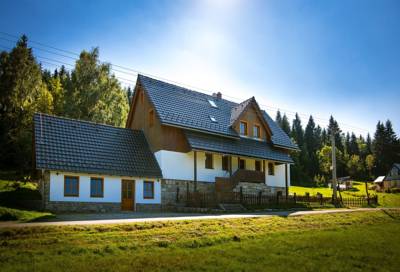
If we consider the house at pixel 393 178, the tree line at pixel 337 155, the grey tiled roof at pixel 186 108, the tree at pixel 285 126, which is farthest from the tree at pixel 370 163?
the grey tiled roof at pixel 186 108

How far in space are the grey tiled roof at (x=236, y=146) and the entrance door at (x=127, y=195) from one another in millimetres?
5259

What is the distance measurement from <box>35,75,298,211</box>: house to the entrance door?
65 millimetres

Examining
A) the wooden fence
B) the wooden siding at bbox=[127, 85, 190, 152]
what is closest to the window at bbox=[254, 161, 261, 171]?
the wooden fence

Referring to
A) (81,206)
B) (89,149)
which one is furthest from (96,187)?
(89,149)

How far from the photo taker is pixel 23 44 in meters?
44.5

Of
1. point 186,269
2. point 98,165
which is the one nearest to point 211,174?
point 98,165

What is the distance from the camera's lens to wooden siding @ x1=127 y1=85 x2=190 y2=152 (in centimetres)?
2816

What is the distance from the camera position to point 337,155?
90062 millimetres

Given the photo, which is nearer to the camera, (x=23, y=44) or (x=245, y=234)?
(x=245, y=234)

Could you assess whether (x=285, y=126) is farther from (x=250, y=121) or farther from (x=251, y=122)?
(x=250, y=121)

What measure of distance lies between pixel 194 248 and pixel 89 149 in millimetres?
15065

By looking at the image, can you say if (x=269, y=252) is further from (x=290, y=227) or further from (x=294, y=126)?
(x=294, y=126)

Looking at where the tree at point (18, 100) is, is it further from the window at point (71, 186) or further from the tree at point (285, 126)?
the tree at point (285, 126)

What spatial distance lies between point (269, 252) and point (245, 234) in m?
2.42
